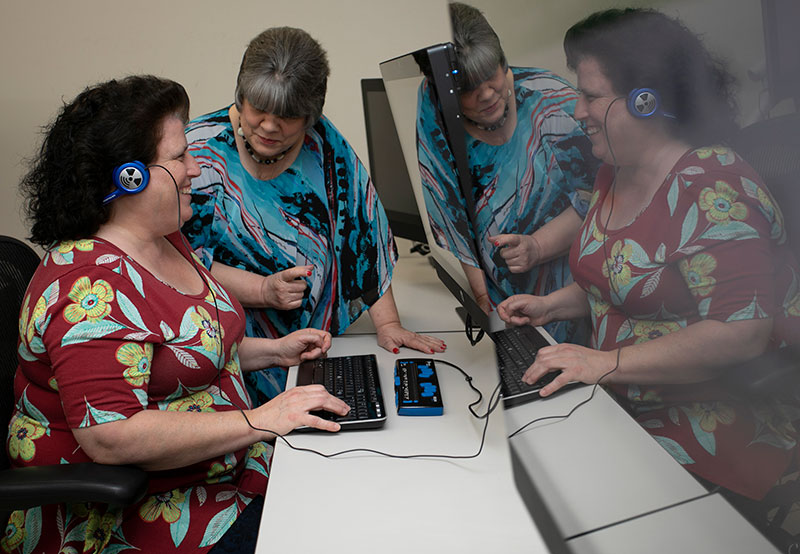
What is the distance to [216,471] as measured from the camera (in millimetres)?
1159

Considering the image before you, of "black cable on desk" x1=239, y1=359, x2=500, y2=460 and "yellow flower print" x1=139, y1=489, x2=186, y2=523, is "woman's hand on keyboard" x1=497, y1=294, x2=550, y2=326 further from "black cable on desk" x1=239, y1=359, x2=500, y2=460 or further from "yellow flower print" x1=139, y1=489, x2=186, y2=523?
"yellow flower print" x1=139, y1=489, x2=186, y2=523

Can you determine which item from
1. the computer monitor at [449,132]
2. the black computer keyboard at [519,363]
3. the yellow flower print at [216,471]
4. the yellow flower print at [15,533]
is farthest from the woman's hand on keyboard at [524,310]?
the yellow flower print at [15,533]

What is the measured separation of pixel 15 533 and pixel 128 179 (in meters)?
0.65

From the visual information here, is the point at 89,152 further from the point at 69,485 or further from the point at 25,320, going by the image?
the point at 69,485

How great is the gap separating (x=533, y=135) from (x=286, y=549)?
589mm

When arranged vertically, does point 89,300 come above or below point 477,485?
above

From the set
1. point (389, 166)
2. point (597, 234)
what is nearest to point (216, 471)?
point (597, 234)

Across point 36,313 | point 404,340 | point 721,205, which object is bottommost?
point 404,340

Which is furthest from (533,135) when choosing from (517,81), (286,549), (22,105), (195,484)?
(22,105)

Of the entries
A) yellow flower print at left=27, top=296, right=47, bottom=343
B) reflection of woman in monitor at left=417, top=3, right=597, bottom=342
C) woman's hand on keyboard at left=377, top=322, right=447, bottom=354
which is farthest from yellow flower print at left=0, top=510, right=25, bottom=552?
reflection of woman in monitor at left=417, top=3, right=597, bottom=342

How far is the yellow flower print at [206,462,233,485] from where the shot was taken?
1.16m

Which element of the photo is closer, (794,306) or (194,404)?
(794,306)

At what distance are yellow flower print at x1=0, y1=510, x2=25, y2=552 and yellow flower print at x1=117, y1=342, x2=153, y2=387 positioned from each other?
0.36 meters

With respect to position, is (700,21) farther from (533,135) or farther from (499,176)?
(499,176)
